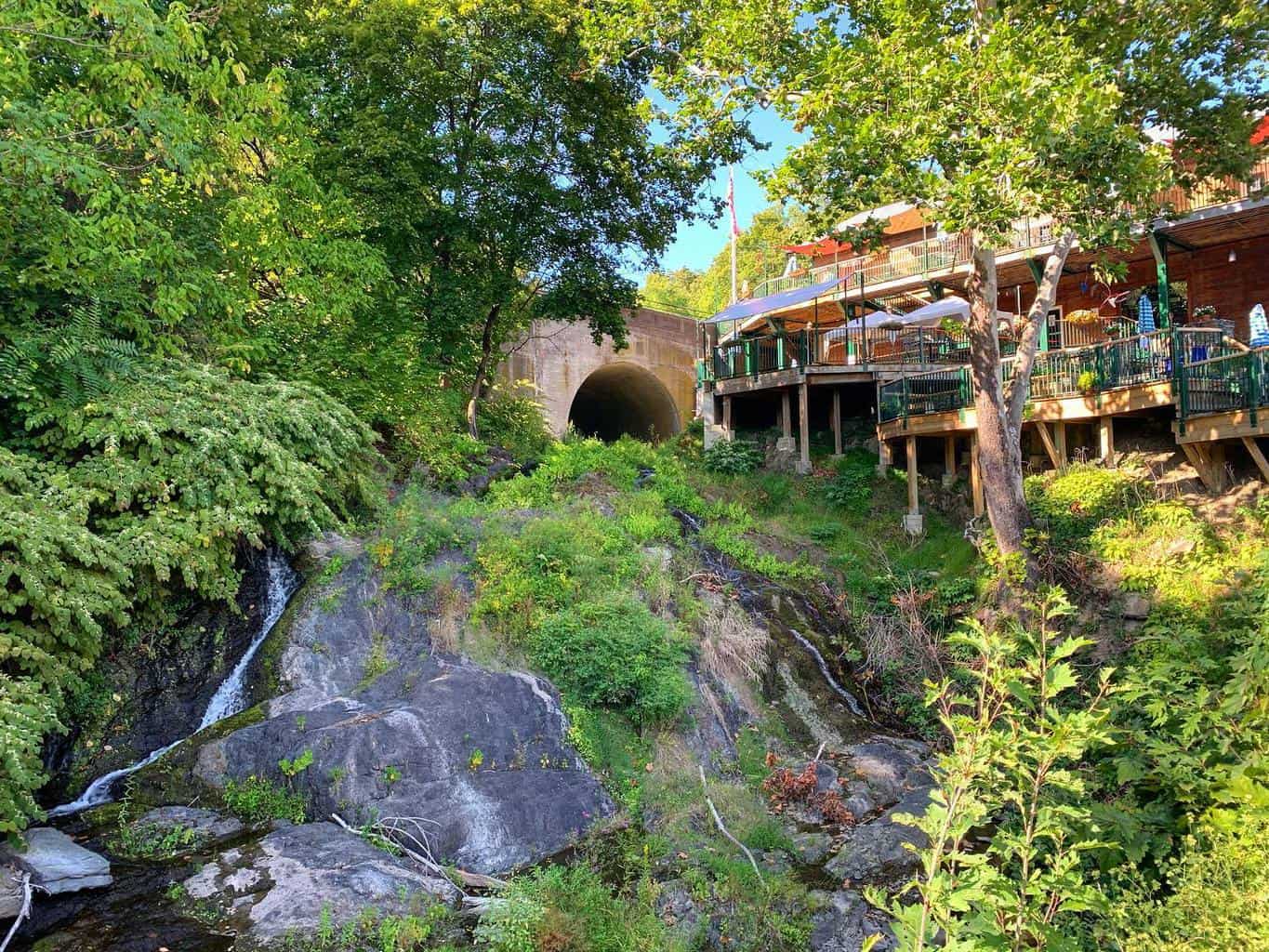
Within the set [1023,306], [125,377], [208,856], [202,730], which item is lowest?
[208,856]

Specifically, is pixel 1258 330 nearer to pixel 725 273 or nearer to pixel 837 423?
pixel 837 423

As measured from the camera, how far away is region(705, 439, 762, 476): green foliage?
62.1 feet

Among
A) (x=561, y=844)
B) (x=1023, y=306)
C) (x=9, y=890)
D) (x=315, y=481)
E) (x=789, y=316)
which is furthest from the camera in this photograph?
(x=789, y=316)

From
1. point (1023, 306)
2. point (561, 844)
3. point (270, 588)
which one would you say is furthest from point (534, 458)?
point (1023, 306)

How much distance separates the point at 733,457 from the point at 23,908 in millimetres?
15620

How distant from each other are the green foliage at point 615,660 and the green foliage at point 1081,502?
659 centimetres

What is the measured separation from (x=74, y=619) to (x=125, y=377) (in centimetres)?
304

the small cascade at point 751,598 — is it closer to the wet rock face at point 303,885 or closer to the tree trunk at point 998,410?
the tree trunk at point 998,410

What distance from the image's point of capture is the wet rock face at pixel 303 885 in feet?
19.0

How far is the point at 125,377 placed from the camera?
28.5ft

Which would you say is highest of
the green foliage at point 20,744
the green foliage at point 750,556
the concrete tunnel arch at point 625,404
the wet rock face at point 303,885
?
the concrete tunnel arch at point 625,404

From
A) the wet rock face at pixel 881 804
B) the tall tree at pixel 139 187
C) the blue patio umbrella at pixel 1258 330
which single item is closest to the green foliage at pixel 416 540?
the tall tree at pixel 139 187

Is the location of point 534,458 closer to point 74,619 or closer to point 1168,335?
point 74,619

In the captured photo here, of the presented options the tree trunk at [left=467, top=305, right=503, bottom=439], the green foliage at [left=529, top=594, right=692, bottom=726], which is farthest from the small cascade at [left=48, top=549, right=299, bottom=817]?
the tree trunk at [left=467, top=305, right=503, bottom=439]
